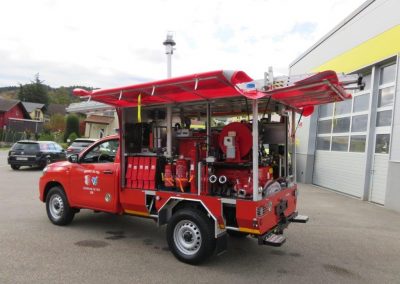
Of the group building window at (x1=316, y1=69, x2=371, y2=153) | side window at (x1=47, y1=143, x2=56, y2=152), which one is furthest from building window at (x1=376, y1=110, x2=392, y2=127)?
side window at (x1=47, y1=143, x2=56, y2=152)

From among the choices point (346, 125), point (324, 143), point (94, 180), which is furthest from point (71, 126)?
point (94, 180)

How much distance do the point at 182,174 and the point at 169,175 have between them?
0.25 m

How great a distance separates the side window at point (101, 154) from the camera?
269 inches

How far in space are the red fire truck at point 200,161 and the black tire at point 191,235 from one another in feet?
0.05

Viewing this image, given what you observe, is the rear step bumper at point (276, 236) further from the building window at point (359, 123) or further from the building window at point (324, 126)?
the building window at point (324, 126)

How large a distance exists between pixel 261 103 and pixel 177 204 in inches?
79.6

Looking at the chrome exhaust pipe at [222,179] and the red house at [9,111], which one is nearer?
the chrome exhaust pipe at [222,179]

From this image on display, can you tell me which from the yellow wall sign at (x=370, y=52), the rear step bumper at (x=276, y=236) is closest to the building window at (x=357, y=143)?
the yellow wall sign at (x=370, y=52)

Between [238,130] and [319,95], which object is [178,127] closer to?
[238,130]

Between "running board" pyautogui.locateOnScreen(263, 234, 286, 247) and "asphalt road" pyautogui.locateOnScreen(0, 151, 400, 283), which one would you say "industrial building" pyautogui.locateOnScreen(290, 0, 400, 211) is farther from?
"running board" pyautogui.locateOnScreen(263, 234, 286, 247)

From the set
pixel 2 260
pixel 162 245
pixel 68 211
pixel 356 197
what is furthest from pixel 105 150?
pixel 356 197

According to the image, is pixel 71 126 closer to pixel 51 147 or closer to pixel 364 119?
pixel 51 147

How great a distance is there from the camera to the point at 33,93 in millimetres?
85500

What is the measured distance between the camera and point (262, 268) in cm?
507
